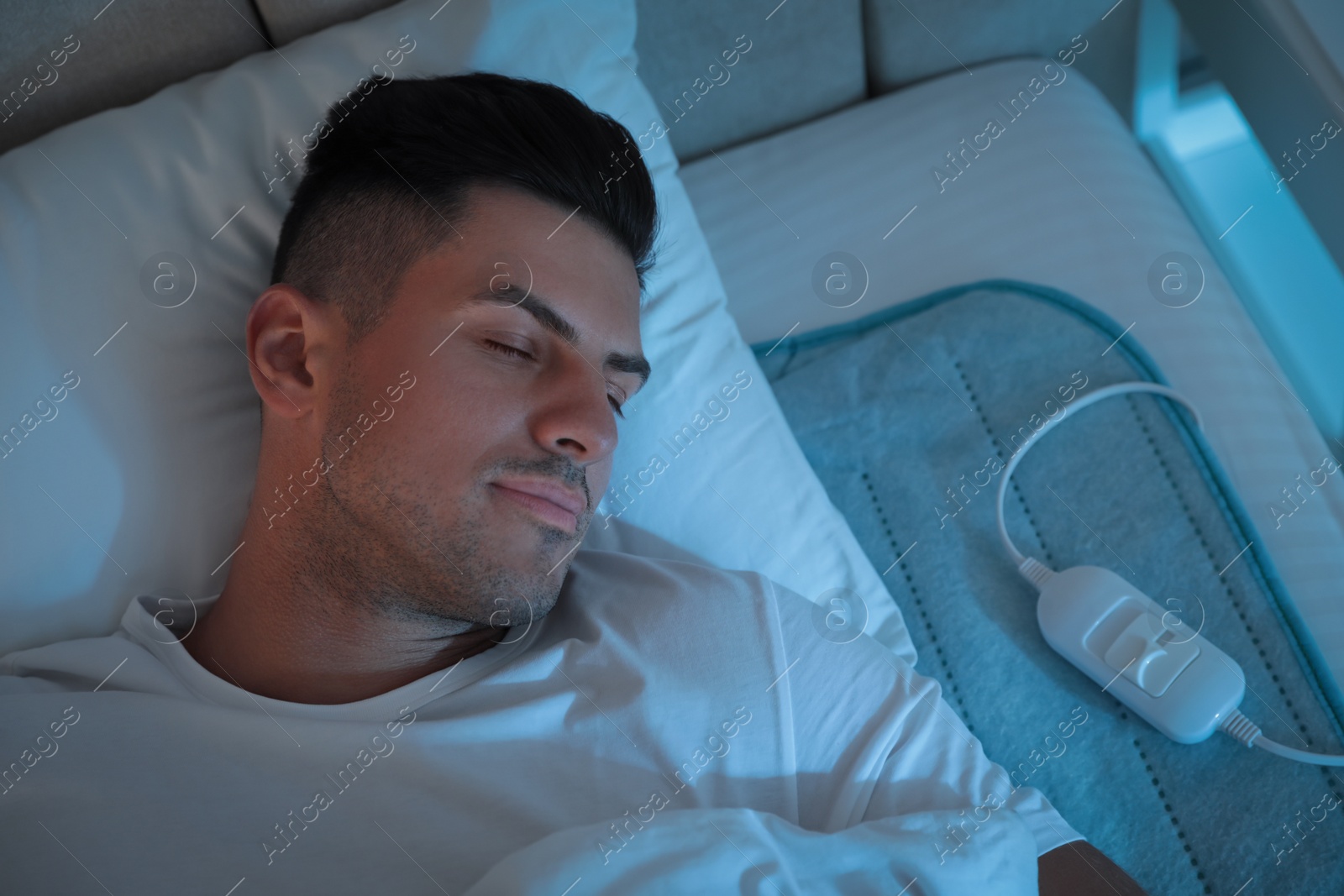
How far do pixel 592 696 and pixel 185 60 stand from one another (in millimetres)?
1035

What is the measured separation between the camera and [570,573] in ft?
3.64

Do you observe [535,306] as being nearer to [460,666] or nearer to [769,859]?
[460,666]

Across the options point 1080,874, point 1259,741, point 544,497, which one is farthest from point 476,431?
point 1259,741

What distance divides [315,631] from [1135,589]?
0.93 m

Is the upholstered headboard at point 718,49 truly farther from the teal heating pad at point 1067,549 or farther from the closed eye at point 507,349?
the closed eye at point 507,349

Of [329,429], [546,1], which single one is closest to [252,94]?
[546,1]

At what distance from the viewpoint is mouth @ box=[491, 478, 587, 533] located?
2.95 feet

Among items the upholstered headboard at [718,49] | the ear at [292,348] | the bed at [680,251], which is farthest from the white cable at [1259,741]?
the upholstered headboard at [718,49]

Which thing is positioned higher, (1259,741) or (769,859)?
(769,859)

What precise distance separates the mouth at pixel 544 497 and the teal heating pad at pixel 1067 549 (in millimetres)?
443

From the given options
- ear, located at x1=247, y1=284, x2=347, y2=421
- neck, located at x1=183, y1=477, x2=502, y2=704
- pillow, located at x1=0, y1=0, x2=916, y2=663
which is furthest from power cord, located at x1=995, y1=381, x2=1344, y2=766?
ear, located at x1=247, y1=284, x2=347, y2=421

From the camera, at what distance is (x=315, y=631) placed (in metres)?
0.98

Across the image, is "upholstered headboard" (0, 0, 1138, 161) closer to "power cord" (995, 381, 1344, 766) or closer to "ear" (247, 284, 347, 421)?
"ear" (247, 284, 347, 421)

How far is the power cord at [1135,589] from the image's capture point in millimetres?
952
